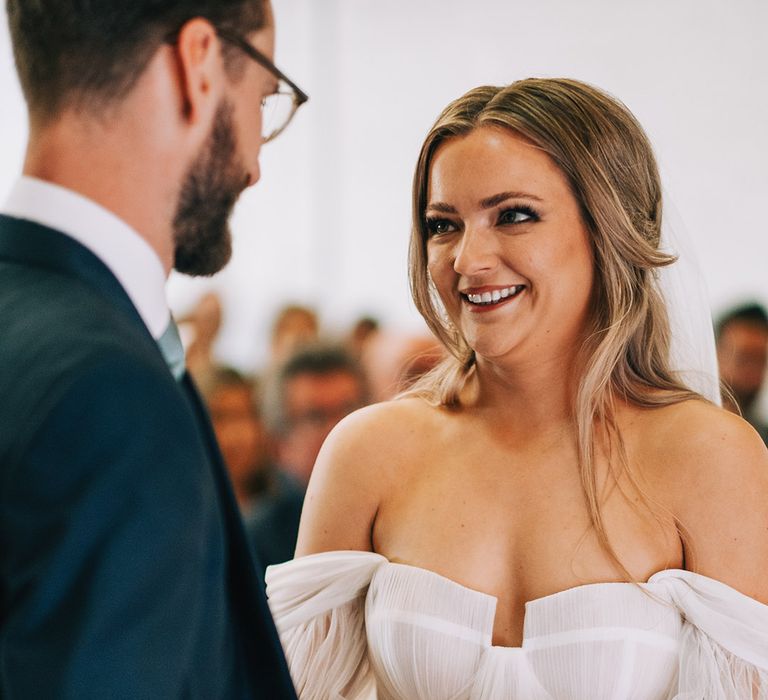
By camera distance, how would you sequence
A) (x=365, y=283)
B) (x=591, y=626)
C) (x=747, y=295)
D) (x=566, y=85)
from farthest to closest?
(x=365, y=283) → (x=747, y=295) → (x=566, y=85) → (x=591, y=626)

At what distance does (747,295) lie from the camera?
677 cm

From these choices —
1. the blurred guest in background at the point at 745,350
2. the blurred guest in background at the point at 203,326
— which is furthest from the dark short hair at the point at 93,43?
the blurred guest in background at the point at 203,326

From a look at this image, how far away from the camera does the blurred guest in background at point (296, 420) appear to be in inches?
125

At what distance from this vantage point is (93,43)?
3.80ft

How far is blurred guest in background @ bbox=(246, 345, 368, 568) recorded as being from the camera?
317 centimetres

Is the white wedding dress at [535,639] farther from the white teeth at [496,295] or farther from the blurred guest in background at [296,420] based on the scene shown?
the blurred guest in background at [296,420]

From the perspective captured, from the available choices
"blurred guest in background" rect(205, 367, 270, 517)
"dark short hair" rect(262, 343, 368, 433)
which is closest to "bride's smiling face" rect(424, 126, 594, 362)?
"dark short hair" rect(262, 343, 368, 433)

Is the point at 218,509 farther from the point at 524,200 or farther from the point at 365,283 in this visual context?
the point at 365,283

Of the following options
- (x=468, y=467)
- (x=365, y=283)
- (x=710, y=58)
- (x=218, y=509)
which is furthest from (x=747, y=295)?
(x=218, y=509)

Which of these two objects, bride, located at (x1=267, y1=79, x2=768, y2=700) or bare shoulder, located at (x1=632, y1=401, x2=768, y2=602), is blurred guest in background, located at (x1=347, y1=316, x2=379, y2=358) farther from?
bare shoulder, located at (x1=632, y1=401, x2=768, y2=602)

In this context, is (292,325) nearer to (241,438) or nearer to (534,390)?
(241,438)

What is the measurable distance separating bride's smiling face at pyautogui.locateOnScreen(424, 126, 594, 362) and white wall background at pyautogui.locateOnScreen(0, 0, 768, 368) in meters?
5.05

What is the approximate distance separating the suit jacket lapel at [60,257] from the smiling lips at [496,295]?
0.92 meters

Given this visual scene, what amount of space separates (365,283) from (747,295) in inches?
116
